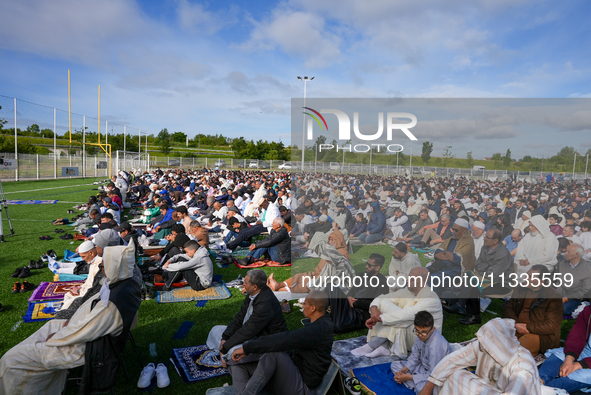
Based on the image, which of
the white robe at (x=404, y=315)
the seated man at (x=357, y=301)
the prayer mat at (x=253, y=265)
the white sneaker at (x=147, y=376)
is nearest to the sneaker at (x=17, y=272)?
the prayer mat at (x=253, y=265)

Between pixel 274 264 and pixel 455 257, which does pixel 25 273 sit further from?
pixel 455 257

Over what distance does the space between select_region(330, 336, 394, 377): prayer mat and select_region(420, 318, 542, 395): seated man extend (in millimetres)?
1042

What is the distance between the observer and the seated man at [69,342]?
2.50 metres

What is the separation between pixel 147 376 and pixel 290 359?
1.42 metres

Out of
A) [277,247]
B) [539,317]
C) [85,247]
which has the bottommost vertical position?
[277,247]

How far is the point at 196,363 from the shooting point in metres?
3.44

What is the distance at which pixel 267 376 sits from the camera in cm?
252

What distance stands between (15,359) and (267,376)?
1.83 meters

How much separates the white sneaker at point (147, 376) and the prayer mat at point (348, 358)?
5.87ft

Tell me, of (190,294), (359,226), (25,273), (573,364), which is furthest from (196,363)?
(359,226)

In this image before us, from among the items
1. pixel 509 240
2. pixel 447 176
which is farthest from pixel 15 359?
pixel 447 176

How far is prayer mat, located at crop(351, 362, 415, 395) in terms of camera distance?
3.11 m

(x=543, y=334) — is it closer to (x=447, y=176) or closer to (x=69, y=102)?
(x=447, y=176)

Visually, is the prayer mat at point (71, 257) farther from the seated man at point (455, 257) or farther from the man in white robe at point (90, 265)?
the seated man at point (455, 257)
